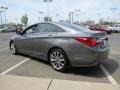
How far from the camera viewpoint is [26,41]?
307 inches

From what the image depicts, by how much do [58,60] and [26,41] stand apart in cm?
202

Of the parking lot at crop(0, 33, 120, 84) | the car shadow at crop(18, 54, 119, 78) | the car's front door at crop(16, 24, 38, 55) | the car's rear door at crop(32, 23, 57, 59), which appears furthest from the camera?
the car's front door at crop(16, 24, 38, 55)

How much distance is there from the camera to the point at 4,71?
620 cm

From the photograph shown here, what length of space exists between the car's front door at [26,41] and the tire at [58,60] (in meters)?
1.35

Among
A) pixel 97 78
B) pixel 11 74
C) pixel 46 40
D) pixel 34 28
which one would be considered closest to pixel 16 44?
pixel 34 28

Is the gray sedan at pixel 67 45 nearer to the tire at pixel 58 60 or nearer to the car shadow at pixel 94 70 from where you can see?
the tire at pixel 58 60

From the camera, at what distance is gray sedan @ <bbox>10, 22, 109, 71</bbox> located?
5.79m

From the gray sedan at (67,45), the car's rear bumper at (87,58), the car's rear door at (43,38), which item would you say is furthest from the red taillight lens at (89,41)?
the car's rear door at (43,38)

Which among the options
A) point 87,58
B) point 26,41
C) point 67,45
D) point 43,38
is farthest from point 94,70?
point 26,41

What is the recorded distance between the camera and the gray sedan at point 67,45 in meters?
5.79

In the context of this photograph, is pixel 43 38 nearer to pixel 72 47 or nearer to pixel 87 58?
pixel 72 47

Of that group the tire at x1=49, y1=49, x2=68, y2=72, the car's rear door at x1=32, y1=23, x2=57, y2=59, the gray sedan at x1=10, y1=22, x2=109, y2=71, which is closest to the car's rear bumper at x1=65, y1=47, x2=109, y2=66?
the gray sedan at x1=10, y1=22, x2=109, y2=71

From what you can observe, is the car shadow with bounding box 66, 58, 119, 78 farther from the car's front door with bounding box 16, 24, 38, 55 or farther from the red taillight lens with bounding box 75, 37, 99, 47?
the car's front door with bounding box 16, 24, 38, 55

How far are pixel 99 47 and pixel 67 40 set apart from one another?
974 millimetres
